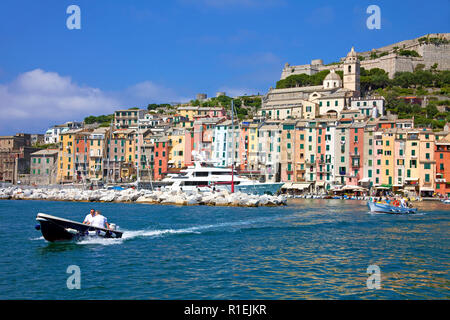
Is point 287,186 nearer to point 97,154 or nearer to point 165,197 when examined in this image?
point 165,197

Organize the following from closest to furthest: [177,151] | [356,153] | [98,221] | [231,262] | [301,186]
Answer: [231,262], [98,221], [356,153], [301,186], [177,151]

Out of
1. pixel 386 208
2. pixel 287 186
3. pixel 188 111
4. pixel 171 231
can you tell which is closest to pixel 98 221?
pixel 171 231

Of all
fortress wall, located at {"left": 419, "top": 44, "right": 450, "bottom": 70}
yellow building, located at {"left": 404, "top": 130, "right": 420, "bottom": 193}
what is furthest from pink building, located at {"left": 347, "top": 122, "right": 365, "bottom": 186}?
fortress wall, located at {"left": 419, "top": 44, "right": 450, "bottom": 70}

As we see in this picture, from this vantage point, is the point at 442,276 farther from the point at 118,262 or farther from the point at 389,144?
the point at 389,144

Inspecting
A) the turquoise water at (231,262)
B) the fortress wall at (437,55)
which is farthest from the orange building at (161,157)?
the fortress wall at (437,55)

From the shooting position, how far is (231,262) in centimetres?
2100

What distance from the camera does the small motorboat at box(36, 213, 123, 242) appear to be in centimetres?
2472

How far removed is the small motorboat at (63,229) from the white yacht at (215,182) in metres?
39.6

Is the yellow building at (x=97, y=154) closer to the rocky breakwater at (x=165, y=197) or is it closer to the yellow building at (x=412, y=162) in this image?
the rocky breakwater at (x=165, y=197)

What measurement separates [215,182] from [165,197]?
400 inches

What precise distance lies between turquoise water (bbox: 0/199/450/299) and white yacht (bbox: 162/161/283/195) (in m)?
31.2

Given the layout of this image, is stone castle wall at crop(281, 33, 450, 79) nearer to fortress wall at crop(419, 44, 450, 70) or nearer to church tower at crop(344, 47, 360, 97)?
fortress wall at crop(419, 44, 450, 70)
